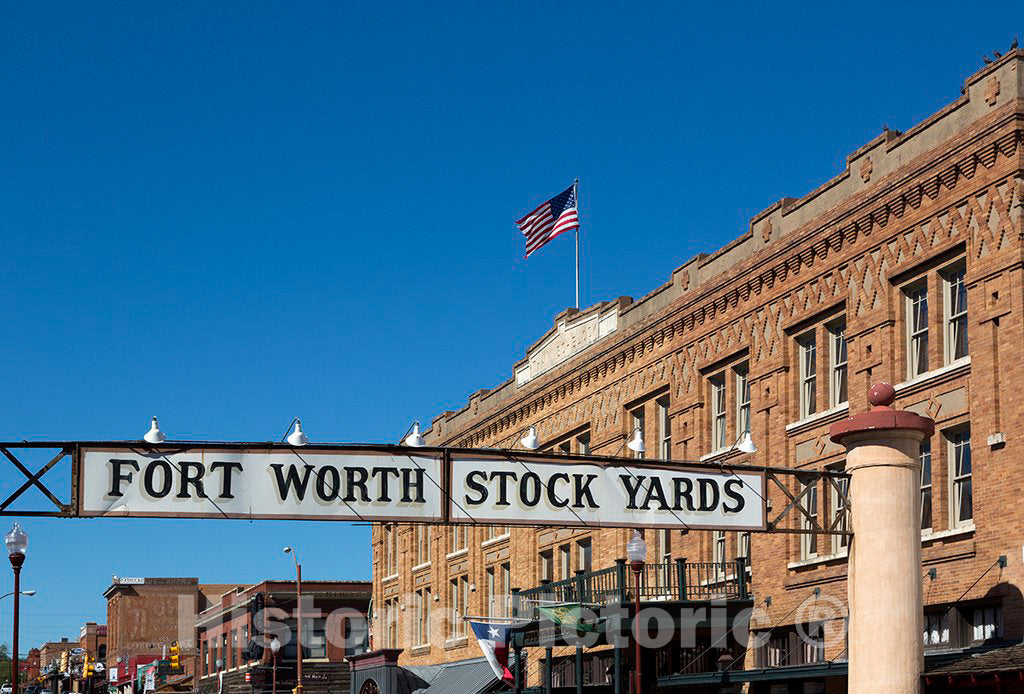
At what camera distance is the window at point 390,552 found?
58344 millimetres

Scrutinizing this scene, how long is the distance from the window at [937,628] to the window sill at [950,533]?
1200 millimetres

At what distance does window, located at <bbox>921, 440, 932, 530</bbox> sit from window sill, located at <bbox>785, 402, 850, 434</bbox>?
226cm

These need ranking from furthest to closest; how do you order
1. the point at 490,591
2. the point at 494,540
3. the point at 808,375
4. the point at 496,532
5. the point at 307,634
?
the point at 307,634 < the point at 490,591 < the point at 496,532 < the point at 494,540 < the point at 808,375

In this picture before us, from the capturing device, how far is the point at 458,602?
50.2 m

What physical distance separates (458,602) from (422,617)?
401cm

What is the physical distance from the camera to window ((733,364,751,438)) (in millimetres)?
32531

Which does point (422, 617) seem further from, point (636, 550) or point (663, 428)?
point (636, 550)

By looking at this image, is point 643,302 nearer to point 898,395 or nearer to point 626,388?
point 626,388

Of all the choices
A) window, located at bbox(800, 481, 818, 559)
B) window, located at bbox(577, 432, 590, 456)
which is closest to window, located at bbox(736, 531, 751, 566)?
window, located at bbox(800, 481, 818, 559)

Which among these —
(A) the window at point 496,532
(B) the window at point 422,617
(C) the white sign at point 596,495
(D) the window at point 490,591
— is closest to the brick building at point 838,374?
(C) the white sign at point 596,495

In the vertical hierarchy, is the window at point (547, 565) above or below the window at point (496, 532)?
below

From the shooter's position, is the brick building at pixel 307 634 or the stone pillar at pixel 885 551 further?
the brick building at pixel 307 634

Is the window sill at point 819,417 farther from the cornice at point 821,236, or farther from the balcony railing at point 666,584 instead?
the balcony railing at point 666,584

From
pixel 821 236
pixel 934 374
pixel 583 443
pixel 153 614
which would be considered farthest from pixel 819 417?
pixel 153 614
